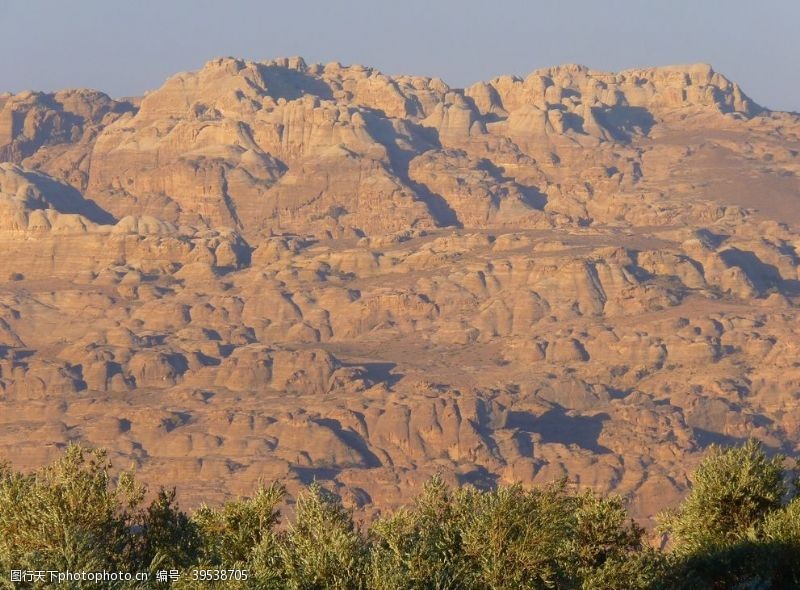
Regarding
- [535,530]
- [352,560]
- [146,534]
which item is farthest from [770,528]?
[146,534]

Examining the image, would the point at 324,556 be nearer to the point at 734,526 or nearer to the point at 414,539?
the point at 414,539

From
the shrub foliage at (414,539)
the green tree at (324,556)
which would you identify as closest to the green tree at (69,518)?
the shrub foliage at (414,539)

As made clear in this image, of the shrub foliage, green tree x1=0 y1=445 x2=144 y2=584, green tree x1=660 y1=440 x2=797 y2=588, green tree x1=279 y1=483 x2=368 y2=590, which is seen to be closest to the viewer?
green tree x1=0 y1=445 x2=144 y2=584

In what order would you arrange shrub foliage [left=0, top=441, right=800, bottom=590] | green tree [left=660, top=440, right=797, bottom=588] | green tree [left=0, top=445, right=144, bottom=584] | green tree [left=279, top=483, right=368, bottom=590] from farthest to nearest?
green tree [left=660, top=440, right=797, bottom=588] → shrub foliage [left=0, top=441, right=800, bottom=590] → green tree [left=279, top=483, right=368, bottom=590] → green tree [left=0, top=445, right=144, bottom=584]

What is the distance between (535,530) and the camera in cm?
3516

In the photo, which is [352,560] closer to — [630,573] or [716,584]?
[630,573]

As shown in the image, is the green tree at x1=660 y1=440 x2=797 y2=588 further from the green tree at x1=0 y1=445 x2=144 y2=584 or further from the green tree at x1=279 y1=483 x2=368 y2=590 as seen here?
the green tree at x1=0 y1=445 x2=144 y2=584

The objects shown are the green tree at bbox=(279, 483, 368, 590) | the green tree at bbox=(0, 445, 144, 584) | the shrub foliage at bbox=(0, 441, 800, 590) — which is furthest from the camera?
the shrub foliage at bbox=(0, 441, 800, 590)

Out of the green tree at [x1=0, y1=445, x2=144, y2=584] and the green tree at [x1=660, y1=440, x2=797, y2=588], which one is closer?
the green tree at [x1=0, y1=445, x2=144, y2=584]

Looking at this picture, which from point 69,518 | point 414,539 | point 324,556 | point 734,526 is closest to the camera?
point 324,556

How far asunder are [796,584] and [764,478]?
6.00 metres

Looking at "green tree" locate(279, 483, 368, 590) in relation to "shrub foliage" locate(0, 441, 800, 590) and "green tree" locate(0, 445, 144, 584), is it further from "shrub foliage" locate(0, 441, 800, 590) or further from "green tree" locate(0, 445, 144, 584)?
"green tree" locate(0, 445, 144, 584)

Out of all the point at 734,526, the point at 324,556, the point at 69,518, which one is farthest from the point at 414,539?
the point at 734,526

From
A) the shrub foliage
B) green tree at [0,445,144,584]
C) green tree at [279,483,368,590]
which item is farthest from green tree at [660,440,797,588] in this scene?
green tree at [0,445,144,584]
